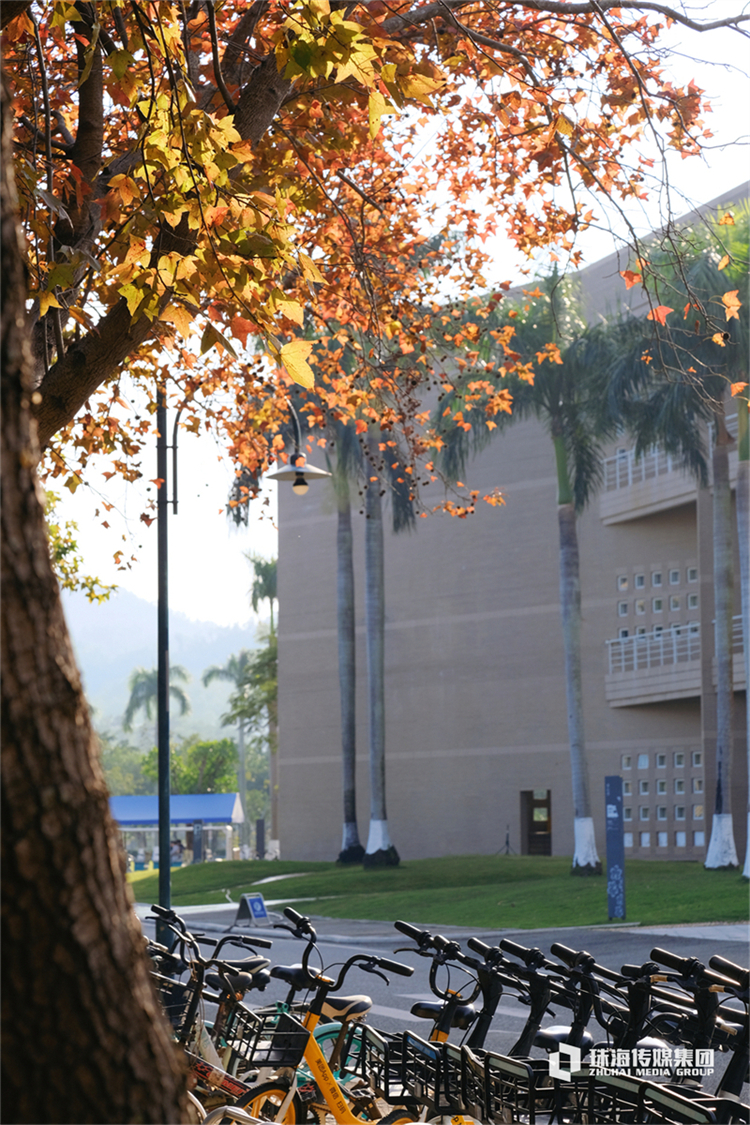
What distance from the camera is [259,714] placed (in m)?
54.3

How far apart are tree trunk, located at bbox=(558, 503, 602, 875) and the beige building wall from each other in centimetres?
438

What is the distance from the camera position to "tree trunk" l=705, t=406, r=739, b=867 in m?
27.1

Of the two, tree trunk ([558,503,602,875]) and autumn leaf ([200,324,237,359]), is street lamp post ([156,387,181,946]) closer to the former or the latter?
autumn leaf ([200,324,237,359])

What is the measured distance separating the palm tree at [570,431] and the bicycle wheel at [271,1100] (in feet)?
78.8

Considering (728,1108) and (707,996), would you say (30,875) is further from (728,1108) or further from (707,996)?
(707,996)

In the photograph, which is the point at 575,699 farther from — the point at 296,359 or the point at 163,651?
the point at 296,359

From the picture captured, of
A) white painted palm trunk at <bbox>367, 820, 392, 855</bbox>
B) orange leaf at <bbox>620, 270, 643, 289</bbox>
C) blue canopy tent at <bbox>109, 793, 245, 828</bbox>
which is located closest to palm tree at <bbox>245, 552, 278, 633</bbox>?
blue canopy tent at <bbox>109, 793, 245, 828</bbox>

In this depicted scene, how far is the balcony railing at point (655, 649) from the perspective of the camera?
33125mm

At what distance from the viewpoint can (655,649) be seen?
34.4 metres

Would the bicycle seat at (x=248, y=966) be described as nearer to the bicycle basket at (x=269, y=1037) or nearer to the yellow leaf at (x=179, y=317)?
the bicycle basket at (x=269, y=1037)

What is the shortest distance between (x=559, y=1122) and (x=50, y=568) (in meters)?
4.24

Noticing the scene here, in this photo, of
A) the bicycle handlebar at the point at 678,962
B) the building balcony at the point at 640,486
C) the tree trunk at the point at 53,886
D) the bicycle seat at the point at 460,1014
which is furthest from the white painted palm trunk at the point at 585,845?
the tree trunk at the point at 53,886

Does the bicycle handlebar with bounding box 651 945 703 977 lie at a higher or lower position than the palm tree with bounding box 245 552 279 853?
lower

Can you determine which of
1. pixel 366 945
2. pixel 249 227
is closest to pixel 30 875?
pixel 249 227
